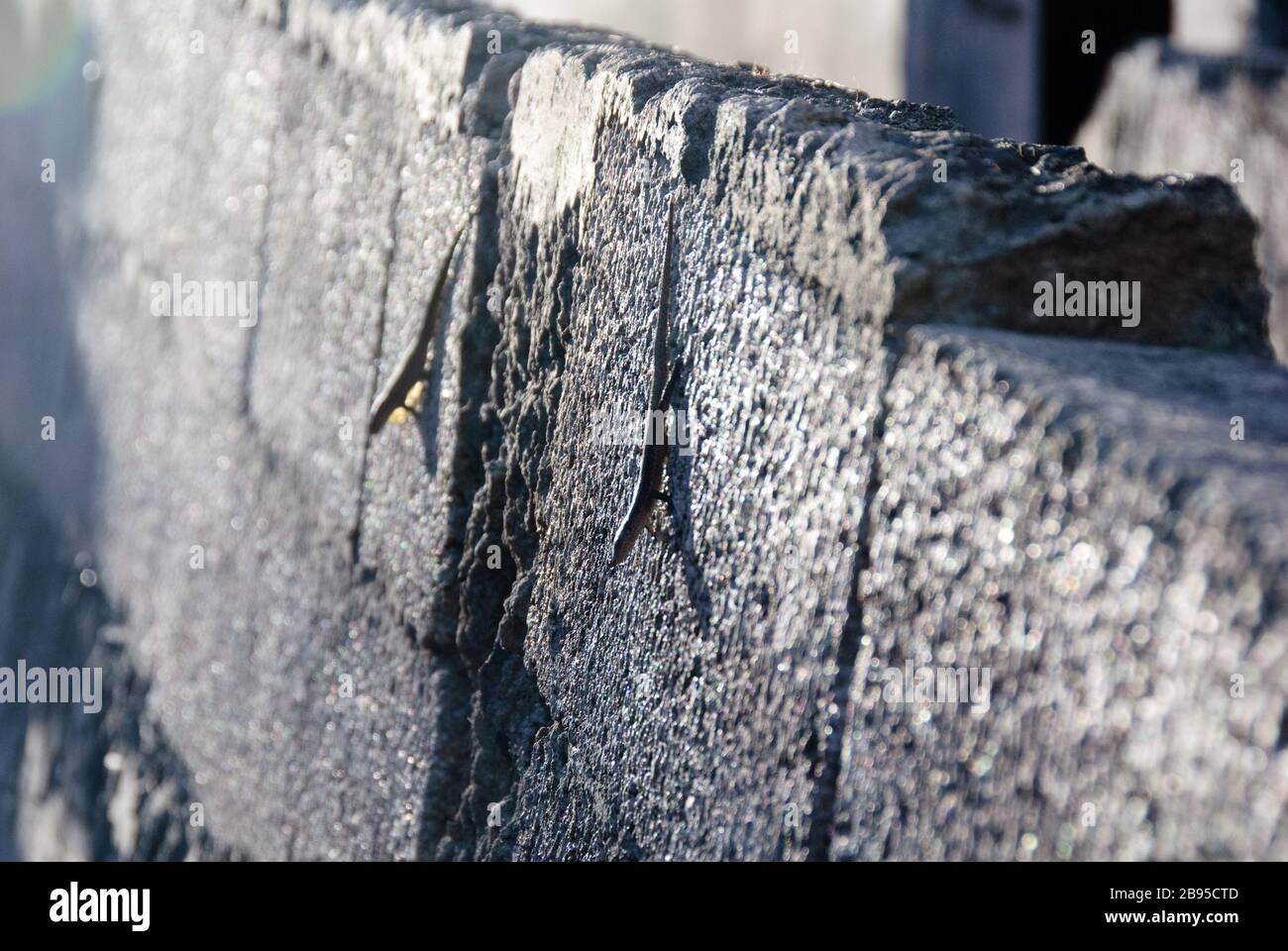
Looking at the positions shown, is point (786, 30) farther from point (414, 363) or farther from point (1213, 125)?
point (414, 363)

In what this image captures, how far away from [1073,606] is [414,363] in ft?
3.81

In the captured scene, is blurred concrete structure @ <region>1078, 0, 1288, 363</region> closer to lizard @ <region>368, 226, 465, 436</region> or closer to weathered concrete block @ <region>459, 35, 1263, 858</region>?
lizard @ <region>368, 226, 465, 436</region>

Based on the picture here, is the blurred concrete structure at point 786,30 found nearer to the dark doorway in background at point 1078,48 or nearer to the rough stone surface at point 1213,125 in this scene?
the rough stone surface at point 1213,125

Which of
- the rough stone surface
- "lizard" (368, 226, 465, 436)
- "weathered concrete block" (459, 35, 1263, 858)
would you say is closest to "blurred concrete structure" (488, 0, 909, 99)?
the rough stone surface

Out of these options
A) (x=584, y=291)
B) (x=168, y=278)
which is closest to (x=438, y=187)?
(x=584, y=291)

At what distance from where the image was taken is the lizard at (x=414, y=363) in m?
1.71

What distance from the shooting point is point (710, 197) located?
1181mm

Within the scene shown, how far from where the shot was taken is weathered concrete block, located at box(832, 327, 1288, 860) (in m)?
0.64

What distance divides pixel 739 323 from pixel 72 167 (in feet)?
13.1

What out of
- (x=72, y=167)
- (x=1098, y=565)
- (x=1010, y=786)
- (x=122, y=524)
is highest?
(x=72, y=167)

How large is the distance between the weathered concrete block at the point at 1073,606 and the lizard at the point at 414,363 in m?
0.91

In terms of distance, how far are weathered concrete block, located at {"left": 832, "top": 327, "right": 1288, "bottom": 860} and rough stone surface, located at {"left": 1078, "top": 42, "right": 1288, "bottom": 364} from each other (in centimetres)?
332

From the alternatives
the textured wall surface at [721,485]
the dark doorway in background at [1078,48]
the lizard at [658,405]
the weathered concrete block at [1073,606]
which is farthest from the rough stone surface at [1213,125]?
the weathered concrete block at [1073,606]

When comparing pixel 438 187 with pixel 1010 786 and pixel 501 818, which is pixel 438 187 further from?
pixel 1010 786
